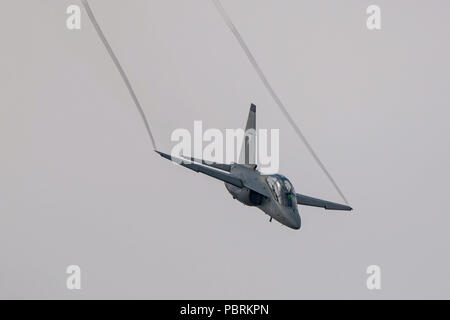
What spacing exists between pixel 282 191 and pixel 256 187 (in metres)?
3.06

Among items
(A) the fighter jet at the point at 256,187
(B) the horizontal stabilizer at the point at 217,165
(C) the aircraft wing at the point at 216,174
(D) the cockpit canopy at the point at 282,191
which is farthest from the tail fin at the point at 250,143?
(D) the cockpit canopy at the point at 282,191

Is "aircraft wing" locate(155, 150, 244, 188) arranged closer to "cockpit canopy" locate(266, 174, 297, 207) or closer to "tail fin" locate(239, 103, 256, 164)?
"cockpit canopy" locate(266, 174, 297, 207)

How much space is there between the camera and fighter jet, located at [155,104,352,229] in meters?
81.7

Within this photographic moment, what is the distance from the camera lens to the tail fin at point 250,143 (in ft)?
301

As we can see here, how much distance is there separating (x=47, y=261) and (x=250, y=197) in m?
60.6

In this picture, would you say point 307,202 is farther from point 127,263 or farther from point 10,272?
point 10,272

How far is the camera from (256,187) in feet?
277

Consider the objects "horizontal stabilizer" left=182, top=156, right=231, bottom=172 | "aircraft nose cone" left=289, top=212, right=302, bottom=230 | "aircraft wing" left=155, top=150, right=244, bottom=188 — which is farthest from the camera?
"horizontal stabilizer" left=182, top=156, right=231, bottom=172

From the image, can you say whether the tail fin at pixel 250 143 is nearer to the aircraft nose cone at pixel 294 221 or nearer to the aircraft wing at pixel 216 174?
the aircraft wing at pixel 216 174

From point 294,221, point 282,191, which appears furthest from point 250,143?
point 294,221

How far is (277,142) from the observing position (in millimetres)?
121750

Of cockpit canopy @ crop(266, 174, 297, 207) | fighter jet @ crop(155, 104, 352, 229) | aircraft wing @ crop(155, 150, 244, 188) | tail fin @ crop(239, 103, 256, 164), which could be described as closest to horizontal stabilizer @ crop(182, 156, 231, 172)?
fighter jet @ crop(155, 104, 352, 229)

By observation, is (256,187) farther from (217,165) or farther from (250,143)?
(250,143)
